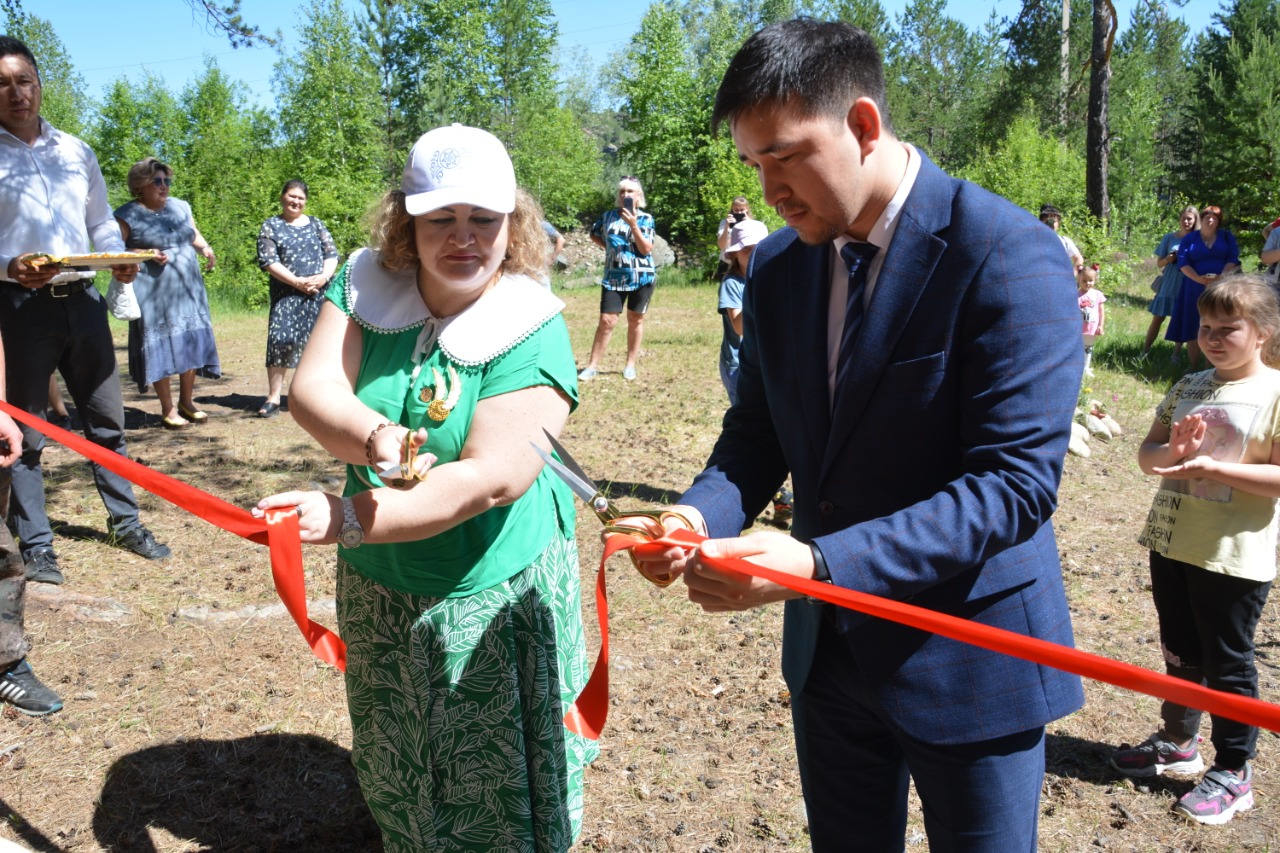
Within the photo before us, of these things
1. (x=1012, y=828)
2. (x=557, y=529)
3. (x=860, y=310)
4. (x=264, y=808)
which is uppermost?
(x=860, y=310)

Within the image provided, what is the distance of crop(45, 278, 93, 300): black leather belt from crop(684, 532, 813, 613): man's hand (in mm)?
4083

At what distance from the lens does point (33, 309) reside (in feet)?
14.8

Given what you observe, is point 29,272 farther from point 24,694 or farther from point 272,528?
point 272,528

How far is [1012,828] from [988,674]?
30 cm

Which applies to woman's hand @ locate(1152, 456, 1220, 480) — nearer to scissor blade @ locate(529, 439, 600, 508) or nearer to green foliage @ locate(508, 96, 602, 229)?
scissor blade @ locate(529, 439, 600, 508)

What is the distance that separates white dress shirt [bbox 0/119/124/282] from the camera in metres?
4.39

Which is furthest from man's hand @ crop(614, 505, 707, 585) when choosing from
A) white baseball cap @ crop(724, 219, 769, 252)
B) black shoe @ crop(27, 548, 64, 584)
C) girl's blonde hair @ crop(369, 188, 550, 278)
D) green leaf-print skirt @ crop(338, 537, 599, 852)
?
white baseball cap @ crop(724, 219, 769, 252)

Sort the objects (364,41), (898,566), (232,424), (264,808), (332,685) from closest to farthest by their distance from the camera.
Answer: (898,566) < (264,808) < (332,685) < (232,424) < (364,41)

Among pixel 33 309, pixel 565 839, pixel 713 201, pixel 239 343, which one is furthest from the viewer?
pixel 713 201

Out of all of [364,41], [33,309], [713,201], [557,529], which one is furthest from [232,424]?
[364,41]

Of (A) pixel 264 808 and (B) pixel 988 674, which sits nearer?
(B) pixel 988 674

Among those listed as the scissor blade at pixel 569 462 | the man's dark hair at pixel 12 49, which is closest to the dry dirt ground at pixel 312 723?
the scissor blade at pixel 569 462

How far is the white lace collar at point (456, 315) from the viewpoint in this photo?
231 centimetres

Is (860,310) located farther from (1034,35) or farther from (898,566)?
(1034,35)
